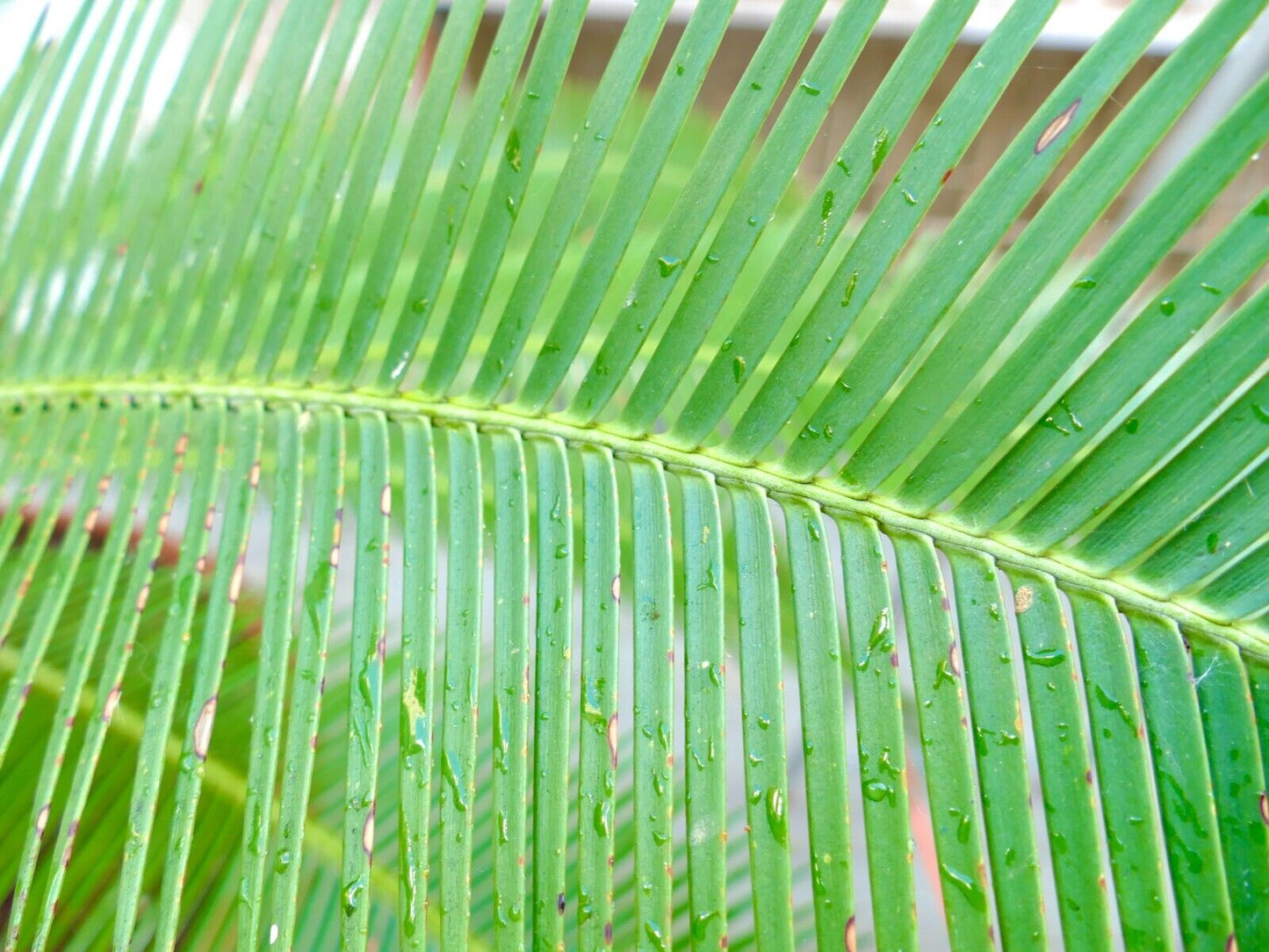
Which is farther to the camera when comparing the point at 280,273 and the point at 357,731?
the point at 280,273

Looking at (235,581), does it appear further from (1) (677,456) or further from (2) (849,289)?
(2) (849,289)

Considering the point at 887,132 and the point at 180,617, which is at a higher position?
the point at 887,132

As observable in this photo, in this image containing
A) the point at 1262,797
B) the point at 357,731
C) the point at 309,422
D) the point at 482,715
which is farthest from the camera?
the point at 482,715

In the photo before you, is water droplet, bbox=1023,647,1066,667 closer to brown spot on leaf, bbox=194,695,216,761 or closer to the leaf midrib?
the leaf midrib

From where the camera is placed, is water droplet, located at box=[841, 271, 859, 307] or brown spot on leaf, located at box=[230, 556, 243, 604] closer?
water droplet, located at box=[841, 271, 859, 307]

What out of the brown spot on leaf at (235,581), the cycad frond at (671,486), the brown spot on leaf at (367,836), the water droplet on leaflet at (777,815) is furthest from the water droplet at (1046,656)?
the brown spot on leaf at (235,581)

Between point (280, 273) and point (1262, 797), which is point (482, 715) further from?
point (1262, 797)

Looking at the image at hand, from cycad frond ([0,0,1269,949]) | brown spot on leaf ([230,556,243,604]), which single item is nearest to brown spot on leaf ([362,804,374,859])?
cycad frond ([0,0,1269,949])

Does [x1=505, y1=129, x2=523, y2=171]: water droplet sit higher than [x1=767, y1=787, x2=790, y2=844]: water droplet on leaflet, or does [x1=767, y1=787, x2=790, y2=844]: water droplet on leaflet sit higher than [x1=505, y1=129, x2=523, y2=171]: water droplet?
[x1=505, y1=129, x2=523, y2=171]: water droplet

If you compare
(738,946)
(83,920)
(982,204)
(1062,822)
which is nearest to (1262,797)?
(1062,822)
